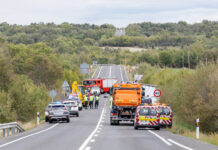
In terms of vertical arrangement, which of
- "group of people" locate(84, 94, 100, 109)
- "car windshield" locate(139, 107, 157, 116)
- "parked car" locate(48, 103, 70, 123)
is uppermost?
"car windshield" locate(139, 107, 157, 116)

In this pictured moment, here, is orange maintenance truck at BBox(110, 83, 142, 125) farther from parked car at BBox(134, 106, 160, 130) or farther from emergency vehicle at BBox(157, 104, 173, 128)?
parked car at BBox(134, 106, 160, 130)

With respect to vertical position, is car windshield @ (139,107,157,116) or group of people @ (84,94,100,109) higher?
car windshield @ (139,107,157,116)

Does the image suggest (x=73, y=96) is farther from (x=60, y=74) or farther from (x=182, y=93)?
(x=60, y=74)

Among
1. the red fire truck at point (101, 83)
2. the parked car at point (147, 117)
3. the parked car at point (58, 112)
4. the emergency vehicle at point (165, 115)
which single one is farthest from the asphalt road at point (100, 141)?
the red fire truck at point (101, 83)

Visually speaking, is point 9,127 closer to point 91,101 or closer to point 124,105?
point 124,105

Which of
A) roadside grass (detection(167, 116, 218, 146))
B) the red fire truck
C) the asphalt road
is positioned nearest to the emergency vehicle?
roadside grass (detection(167, 116, 218, 146))

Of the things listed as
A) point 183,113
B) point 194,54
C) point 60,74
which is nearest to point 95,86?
point 60,74

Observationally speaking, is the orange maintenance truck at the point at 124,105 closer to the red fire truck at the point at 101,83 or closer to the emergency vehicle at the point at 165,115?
the emergency vehicle at the point at 165,115

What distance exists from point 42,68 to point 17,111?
128 feet

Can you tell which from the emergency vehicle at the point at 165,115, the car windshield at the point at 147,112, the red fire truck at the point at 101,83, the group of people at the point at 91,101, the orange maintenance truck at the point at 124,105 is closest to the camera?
the car windshield at the point at 147,112

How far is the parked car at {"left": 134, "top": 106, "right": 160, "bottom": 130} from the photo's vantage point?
2884 centimetres

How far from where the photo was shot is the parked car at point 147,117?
28844 millimetres

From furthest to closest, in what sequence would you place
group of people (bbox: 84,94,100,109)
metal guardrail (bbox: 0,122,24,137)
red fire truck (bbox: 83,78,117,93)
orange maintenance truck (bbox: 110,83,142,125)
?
red fire truck (bbox: 83,78,117,93)
group of people (bbox: 84,94,100,109)
orange maintenance truck (bbox: 110,83,142,125)
metal guardrail (bbox: 0,122,24,137)

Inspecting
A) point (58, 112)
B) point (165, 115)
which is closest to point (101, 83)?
point (58, 112)
